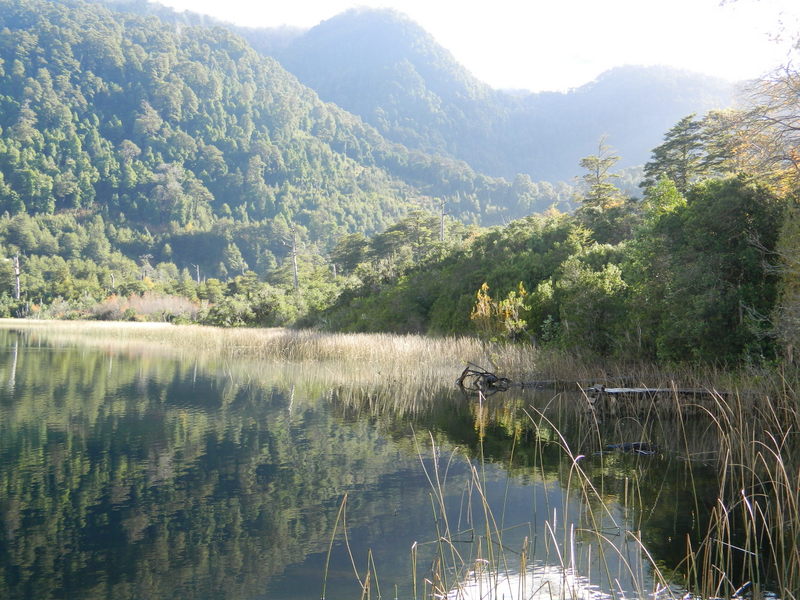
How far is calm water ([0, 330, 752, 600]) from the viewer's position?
197 inches

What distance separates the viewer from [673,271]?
12.3 metres

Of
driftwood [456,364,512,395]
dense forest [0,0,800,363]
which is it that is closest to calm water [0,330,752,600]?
driftwood [456,364,512,395]

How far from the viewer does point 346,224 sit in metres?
145

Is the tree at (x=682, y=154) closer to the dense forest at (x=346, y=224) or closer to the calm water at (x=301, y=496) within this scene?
the dense forest at (x=346, y=224)

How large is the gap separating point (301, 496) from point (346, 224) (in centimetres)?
13977

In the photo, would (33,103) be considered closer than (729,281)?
No

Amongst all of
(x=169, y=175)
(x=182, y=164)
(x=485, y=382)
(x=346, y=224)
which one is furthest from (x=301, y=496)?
(x=182, y=164)

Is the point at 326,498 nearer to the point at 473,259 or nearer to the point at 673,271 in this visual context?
the point at 673,271

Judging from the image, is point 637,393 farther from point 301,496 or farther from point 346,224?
point 346,224

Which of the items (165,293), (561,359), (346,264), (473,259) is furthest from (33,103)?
(561,359)

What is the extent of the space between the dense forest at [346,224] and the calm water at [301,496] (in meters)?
3.32

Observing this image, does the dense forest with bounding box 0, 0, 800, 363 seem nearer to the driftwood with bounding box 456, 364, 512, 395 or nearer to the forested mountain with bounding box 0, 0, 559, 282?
the forested mountain with bounding box 0, 0, 559, 282

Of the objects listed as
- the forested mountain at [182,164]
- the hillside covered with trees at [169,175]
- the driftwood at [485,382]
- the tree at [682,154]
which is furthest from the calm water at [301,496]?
the forested mountain at [182,164]

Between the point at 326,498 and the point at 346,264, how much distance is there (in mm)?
56029
